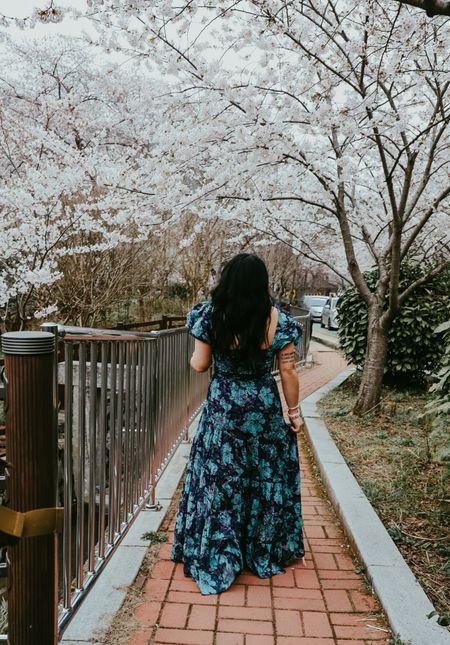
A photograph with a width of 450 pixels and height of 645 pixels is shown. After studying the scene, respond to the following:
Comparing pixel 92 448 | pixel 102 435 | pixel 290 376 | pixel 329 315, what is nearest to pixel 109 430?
pixel 102 435

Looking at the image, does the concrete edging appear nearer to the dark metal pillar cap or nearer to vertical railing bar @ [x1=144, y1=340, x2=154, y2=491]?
vertical railing bar @ [x1=144, y1=340, x2=154, y2=491]

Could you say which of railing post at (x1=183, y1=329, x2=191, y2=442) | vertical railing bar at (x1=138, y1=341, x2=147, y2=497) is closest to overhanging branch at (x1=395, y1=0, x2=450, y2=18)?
vertical railing bar at (x1=138, y1=341, x2=147, y2=497)

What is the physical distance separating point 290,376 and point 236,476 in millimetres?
644

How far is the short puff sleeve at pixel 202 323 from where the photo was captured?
10.3 feet

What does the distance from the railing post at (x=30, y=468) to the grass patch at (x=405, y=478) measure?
2051 mm

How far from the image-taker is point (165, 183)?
321 inches

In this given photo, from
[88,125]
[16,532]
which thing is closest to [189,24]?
[16,532]

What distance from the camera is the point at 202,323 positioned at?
10.3 ft

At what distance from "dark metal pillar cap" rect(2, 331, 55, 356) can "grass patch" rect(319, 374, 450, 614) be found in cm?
238

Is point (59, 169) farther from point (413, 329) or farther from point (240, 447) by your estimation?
point (240, 447)

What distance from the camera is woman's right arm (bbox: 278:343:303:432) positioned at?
320cm

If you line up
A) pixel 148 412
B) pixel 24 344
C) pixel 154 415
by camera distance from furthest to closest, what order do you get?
pixel 154 415 < pixel 148 412 < pixel 24 344

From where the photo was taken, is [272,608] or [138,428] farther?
[138,428]

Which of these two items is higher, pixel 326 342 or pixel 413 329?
Result: pixel 413 329
